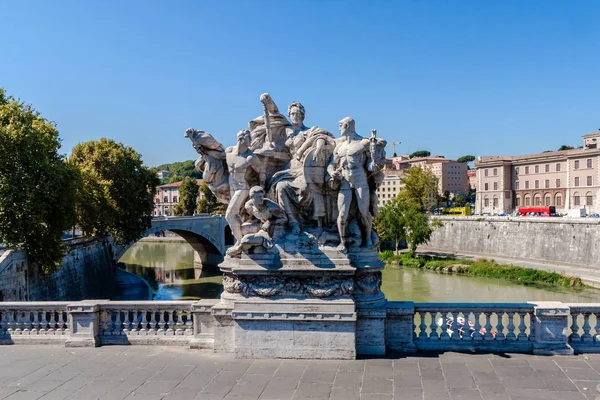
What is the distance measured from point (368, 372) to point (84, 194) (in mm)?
21074

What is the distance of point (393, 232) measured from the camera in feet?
131

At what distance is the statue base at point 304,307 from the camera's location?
6629mm

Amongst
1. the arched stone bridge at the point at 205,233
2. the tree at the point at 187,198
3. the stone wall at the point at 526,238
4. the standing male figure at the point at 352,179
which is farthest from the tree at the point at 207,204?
the standing male figure at the point at 352,179

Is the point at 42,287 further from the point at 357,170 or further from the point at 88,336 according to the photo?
the point at 357,170

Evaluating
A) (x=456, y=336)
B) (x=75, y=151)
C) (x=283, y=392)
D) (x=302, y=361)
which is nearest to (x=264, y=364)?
(x=302, y=361)

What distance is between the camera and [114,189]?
28.4m

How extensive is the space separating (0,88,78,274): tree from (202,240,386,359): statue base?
13280 mm

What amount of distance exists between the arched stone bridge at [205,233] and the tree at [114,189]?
5.73 meters

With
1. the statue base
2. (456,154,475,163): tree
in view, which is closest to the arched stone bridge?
the statue base

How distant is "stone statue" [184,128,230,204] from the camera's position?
7.44 metres

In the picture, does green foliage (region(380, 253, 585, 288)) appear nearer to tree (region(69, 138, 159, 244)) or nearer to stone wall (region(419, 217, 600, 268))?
stone wall (region(419, 217, 600, 268))

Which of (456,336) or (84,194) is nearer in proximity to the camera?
(456,336)

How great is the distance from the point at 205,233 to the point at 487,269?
20.0m

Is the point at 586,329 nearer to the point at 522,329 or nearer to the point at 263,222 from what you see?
the point at 522,329
